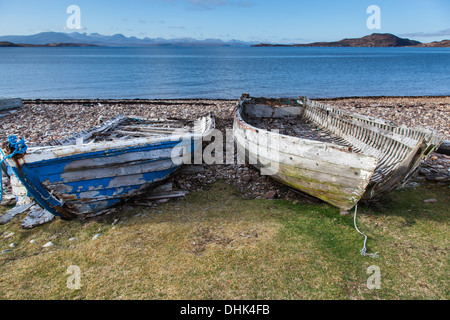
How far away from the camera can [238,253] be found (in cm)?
490

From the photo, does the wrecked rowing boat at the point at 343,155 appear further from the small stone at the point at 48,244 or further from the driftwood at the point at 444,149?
the small stone at the point at 48,244

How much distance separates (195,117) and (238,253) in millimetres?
11611

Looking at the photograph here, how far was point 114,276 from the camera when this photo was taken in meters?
4.48

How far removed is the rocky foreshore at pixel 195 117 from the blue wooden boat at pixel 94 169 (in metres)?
1.39

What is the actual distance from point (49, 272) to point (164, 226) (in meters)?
2.07

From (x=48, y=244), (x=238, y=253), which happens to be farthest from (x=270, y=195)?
(x=48, y=244)

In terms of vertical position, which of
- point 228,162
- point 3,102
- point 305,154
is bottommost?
point 228,162

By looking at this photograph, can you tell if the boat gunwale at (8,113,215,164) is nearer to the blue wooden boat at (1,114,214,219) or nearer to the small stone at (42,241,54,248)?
the blue wooden boat at (1,114,214,219)

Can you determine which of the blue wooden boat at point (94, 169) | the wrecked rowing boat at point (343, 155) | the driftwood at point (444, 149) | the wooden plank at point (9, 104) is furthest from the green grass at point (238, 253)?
the wooden plank at point (9, 104)

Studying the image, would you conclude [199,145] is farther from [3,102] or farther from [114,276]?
[3,102]

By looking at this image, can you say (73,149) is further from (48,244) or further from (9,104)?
(9,104)

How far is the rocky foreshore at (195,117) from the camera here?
7691 millimetres

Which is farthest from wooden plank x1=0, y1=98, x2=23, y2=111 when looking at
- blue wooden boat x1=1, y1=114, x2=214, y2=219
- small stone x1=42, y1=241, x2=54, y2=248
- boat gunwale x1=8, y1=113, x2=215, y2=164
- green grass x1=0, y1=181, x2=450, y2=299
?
small stone x1=42, y1=241, x2=54, y2=248
